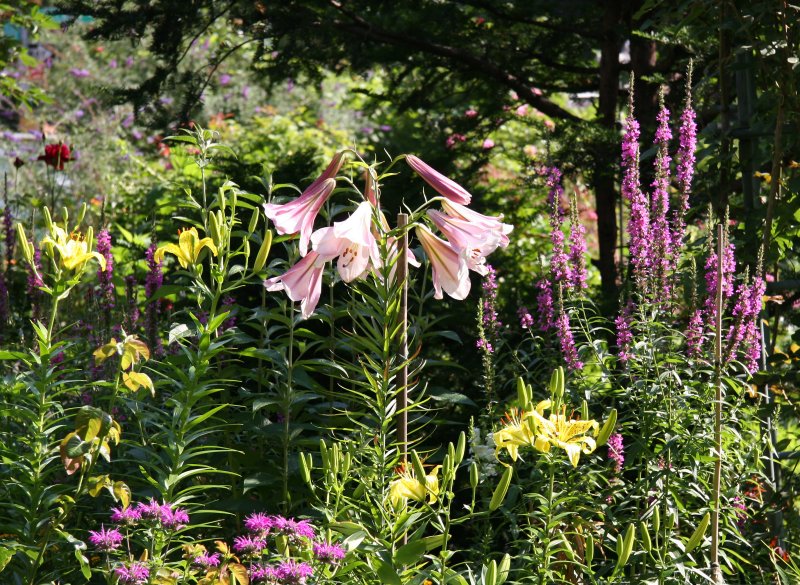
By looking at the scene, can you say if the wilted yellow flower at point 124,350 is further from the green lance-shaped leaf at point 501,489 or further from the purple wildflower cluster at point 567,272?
the purple wildflower cluster at point 567,272

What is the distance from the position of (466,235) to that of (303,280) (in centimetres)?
43

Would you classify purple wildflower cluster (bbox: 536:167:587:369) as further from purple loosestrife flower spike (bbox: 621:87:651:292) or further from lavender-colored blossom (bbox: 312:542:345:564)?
lavender-colored blossom (bbox: 312:542:345:564)

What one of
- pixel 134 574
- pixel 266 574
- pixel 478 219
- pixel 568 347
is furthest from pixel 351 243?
pixel 568 347

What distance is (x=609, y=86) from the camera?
218 inches

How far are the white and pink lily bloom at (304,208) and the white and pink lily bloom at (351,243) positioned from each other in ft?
0.45

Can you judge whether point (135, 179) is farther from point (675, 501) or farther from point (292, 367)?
point (675, 501)

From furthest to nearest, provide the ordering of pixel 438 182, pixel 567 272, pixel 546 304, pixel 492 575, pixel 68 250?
1. pixel 546 304
2. pixel 567 272
3. pixel 68 250
4. pixel 438 182
5. pixel 492 575

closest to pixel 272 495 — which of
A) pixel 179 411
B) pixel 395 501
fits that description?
pixel 179 411

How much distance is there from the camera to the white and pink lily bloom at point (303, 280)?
8.07 ft

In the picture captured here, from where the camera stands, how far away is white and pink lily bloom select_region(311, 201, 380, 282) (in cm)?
225

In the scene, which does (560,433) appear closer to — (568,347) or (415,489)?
(415,489)

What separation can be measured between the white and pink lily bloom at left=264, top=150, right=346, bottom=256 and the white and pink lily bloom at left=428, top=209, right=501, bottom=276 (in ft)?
0.85

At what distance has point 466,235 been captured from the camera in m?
2.40

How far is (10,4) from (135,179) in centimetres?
281
